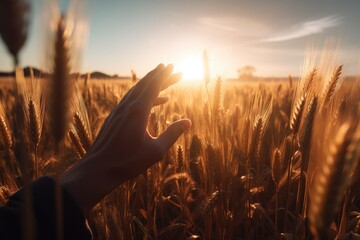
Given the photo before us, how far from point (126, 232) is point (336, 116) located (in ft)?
4.14

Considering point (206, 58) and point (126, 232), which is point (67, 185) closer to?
point (126, 232)

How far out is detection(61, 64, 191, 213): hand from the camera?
49.4 inches

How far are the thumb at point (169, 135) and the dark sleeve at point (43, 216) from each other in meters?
0.52

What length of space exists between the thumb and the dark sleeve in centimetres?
52

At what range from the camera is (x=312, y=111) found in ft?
3.82

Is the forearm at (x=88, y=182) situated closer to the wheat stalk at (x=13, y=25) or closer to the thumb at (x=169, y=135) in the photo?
the thumb at (x=169, y=135)

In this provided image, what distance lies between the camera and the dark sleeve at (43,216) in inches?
38.7

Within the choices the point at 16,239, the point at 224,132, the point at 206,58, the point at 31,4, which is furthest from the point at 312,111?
the point at 206,58

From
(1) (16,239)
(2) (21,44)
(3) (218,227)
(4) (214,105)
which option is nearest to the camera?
(2) (21,44)

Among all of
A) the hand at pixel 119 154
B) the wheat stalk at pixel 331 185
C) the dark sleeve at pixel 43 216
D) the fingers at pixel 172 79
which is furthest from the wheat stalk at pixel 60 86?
the fingers at pixel 172 79

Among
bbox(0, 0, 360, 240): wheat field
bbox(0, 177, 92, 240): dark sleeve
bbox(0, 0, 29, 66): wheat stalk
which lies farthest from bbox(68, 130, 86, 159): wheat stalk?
bbox(0, 0, 29, 66): wheat stalk

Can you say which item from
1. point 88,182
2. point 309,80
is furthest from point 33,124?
point 309,80

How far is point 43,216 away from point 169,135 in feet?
2.27

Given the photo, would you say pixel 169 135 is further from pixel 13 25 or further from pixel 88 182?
pixel 13 25
